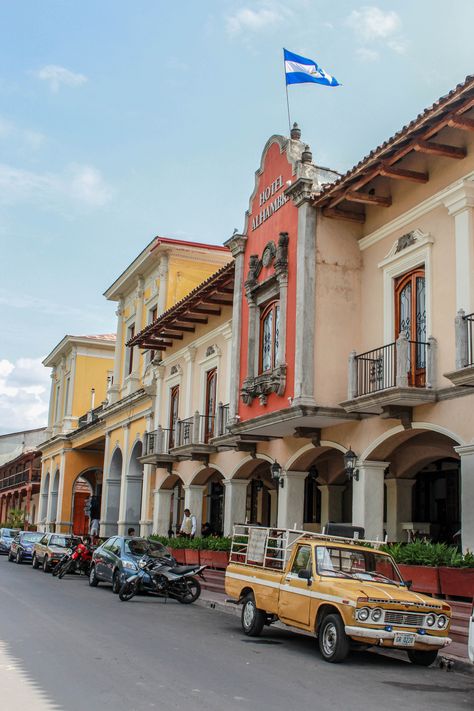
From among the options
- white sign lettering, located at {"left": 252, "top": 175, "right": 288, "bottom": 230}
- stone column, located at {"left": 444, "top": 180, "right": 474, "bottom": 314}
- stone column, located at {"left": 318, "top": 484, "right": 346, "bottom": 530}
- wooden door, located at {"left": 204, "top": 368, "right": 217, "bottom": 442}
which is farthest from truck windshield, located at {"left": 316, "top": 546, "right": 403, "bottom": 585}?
wooden door, located at {"left": 204, "top": 368, "right": 217, "bottom": 442}

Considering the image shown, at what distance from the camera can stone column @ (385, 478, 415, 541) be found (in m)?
19.7

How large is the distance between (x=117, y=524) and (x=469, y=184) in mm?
24195

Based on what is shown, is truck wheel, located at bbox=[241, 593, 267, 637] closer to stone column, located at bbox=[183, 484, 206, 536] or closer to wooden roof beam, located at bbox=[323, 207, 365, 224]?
wooden roof beam, located at bbox=[323, 207, 365, 224]

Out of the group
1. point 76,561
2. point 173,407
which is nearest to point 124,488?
point 173,407

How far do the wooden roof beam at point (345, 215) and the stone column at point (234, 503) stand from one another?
8.59 m

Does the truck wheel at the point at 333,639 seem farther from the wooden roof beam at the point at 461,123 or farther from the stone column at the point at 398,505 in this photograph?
the stone column at the point at 398,505

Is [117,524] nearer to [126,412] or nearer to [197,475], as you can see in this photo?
[126,412]

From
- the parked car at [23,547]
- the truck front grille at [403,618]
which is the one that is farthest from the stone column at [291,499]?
the parked car at [23,547]

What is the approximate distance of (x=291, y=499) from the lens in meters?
20.2

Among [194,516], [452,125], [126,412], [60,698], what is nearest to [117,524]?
[126,412]

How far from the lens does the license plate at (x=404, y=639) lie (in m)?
10.4

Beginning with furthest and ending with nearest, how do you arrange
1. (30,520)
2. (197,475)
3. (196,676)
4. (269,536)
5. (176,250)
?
(30,520), (176,250), (197,475), (269,536), (196,676)

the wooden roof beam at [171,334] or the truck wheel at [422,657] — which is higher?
the wooden roof beam at [171,334]

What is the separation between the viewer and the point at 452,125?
1398 cm
